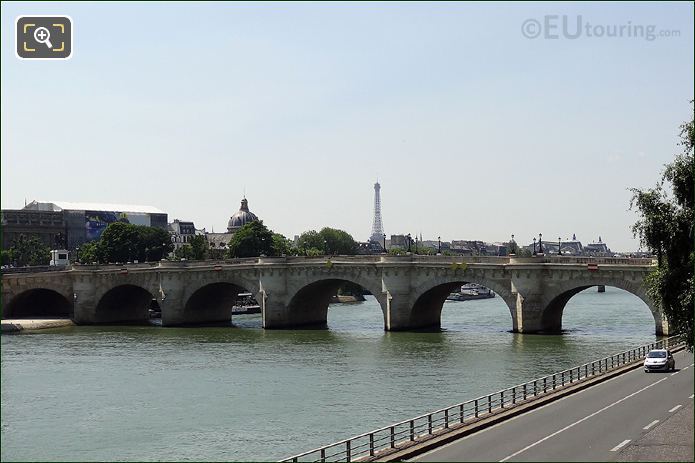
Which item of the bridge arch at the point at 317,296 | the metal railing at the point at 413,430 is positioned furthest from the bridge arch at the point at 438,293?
the metal railing at the point at 413,430

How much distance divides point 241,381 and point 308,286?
147 feet

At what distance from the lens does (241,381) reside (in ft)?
215

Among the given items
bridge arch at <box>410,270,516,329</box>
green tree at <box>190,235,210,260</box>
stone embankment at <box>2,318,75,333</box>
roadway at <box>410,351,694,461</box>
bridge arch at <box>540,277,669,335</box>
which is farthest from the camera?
green tree at <box>190,235,210,260</box>

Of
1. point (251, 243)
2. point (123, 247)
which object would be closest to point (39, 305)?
point (123, 247)

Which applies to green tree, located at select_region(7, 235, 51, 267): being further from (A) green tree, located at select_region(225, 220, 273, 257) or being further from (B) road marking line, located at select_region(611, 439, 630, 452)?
(B) road marking line, located at select_region(611, 439, 630, 452)

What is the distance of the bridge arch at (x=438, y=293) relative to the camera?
9569 centimetres

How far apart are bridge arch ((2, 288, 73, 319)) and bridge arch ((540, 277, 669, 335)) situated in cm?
6342

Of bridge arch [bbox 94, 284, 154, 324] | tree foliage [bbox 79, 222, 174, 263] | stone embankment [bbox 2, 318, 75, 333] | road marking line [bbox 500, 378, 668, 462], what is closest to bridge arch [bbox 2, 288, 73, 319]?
stone embankment [bbox 2, 318, 75, 333]

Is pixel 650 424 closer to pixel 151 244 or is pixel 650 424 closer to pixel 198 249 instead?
pixel 151 244

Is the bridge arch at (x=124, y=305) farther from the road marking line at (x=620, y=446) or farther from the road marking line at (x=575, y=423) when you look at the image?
the road marking line at (x=620, y=446)

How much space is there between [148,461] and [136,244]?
13277cm

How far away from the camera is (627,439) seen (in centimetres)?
3488

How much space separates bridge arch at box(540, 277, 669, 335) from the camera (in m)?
84.9

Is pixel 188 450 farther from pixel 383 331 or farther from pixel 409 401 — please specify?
pixel 383 331
